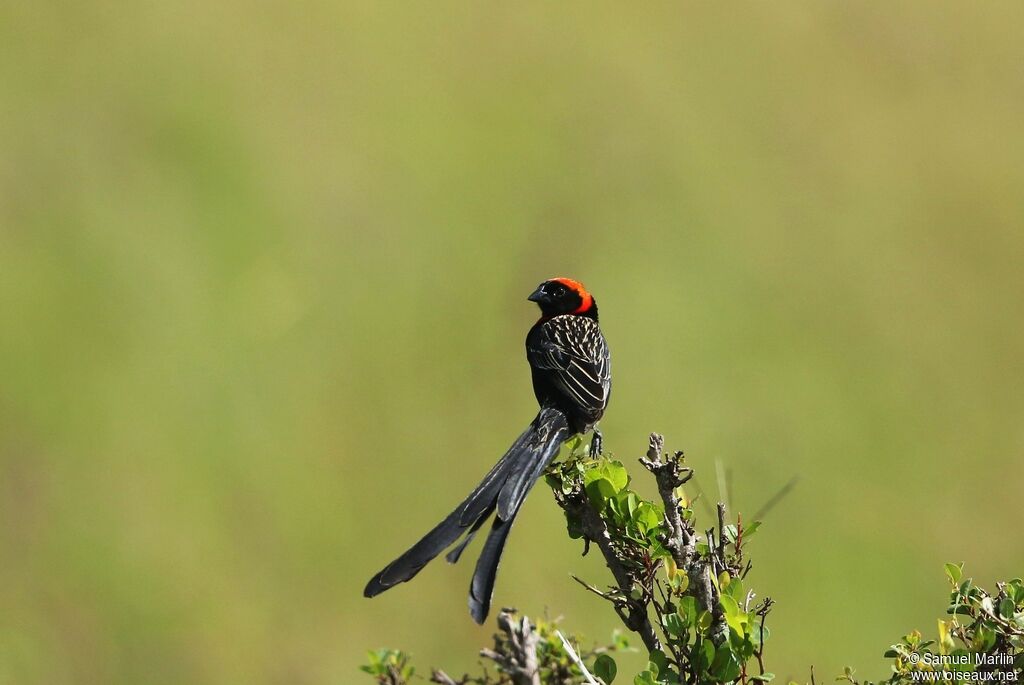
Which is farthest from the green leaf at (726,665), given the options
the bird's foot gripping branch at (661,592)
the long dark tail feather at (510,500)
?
the long dark tail feather at (510,500)

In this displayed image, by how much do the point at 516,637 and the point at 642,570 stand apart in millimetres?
514

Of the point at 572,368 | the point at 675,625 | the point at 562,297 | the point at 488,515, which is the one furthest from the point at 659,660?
the point at 562,297

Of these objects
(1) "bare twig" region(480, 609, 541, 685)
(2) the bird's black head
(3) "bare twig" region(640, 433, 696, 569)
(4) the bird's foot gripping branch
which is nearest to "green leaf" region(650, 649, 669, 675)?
(4) the bird's foot gripping branch

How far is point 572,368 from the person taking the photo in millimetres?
2707

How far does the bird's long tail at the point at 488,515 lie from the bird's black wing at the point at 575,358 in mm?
219

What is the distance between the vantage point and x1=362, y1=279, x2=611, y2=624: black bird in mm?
1597

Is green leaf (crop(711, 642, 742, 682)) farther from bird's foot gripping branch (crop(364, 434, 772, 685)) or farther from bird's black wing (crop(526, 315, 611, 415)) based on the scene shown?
bird's black wing (crop(526, 315, 611, 415))

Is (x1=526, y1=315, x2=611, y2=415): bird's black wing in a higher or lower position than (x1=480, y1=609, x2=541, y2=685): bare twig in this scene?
higher

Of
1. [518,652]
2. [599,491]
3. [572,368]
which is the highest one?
[572,368]

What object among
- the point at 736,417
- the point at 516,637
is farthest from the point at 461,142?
the point at 516,637

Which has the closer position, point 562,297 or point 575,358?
point 575,358

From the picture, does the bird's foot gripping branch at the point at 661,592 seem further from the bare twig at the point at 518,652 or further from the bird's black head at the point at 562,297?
the bird's black head at the point at 562,297

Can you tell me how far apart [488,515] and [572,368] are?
89 centimetres

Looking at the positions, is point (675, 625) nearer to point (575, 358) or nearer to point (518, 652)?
point (518, 652)
